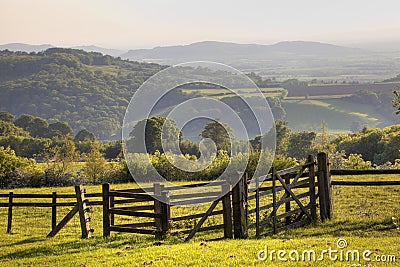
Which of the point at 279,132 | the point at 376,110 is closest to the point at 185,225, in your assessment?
the point at 279,132

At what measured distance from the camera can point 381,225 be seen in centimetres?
1408

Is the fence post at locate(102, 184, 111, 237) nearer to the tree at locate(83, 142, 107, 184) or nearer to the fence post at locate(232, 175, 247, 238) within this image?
the fence post at locate(232, 175, 247, 238)

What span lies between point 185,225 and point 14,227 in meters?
8.62

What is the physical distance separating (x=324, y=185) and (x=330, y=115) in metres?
153

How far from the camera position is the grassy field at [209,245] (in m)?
10.6

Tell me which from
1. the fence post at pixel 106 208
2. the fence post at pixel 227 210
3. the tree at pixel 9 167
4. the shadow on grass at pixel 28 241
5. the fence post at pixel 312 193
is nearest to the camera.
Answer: the fence post at pixel 227 210

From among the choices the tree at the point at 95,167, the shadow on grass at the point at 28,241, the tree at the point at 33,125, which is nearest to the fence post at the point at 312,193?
the shadow on grass at the point at 28,241

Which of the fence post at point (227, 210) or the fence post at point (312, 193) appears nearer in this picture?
the fence post at point (227, 210)

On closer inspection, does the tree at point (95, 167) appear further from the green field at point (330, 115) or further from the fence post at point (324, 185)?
the green field at point (330, 115)

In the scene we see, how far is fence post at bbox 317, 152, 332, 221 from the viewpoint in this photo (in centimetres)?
→ 1565

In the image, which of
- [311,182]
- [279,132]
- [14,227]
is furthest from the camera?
[279,132]

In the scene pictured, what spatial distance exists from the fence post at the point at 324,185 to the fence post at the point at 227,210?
3.59 metres

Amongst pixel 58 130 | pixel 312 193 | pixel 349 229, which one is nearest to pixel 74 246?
pixel 312 193

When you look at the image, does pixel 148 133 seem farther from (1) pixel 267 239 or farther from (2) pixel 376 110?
(2) pixel 376 110
